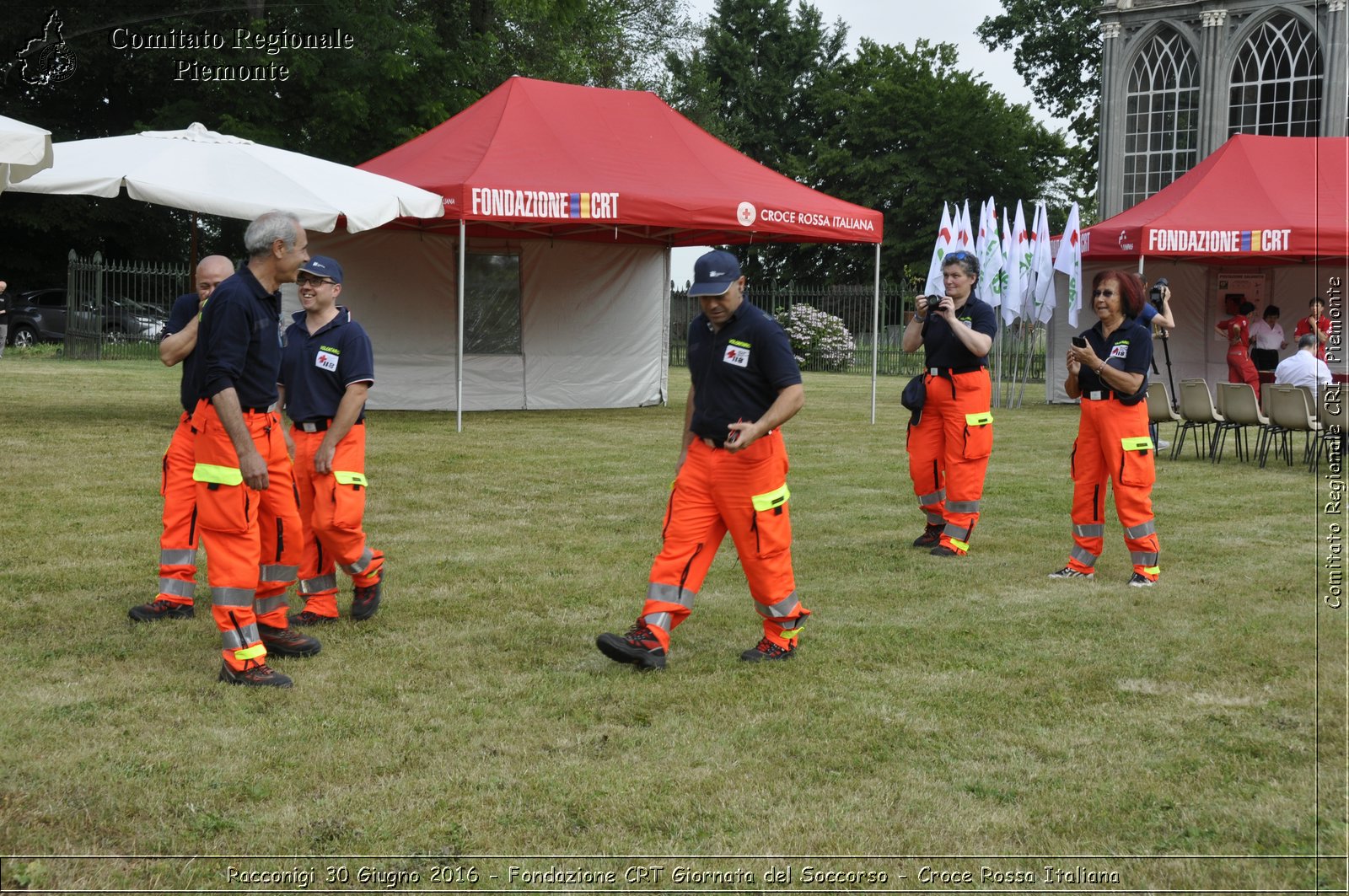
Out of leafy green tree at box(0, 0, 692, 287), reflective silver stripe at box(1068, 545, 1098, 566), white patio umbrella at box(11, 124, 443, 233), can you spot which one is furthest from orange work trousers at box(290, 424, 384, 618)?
leafy green tree at box(0, 0, 692, 287)

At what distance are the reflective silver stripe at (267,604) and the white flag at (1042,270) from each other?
658 inches

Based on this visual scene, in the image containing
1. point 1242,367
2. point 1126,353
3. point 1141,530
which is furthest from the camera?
point 1242,367

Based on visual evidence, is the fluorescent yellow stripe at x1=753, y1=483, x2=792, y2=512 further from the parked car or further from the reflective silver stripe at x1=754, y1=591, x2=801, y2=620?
the parked car

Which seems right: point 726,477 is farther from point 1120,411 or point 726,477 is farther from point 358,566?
point 1120,411

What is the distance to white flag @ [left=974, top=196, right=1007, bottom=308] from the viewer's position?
65.1 feet

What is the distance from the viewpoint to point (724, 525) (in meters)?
5.64

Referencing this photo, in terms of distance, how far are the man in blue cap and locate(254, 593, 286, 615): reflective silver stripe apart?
4.82 feet

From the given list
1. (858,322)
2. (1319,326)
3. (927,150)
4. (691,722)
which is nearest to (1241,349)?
(1319,326)

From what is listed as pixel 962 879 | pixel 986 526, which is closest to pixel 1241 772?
pixel 962 879

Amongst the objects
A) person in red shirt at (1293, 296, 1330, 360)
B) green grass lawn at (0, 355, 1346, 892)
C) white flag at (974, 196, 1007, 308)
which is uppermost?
white flag at (974, 196, 1007, 308)

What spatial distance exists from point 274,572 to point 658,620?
1711 mm

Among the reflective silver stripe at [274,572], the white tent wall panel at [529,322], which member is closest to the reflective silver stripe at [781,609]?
the reflective silver stripe at [274,572]

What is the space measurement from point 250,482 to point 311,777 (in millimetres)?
1292

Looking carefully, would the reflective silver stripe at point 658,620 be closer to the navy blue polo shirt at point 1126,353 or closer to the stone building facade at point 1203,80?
the navy blue polo shirt at point 1126,353
